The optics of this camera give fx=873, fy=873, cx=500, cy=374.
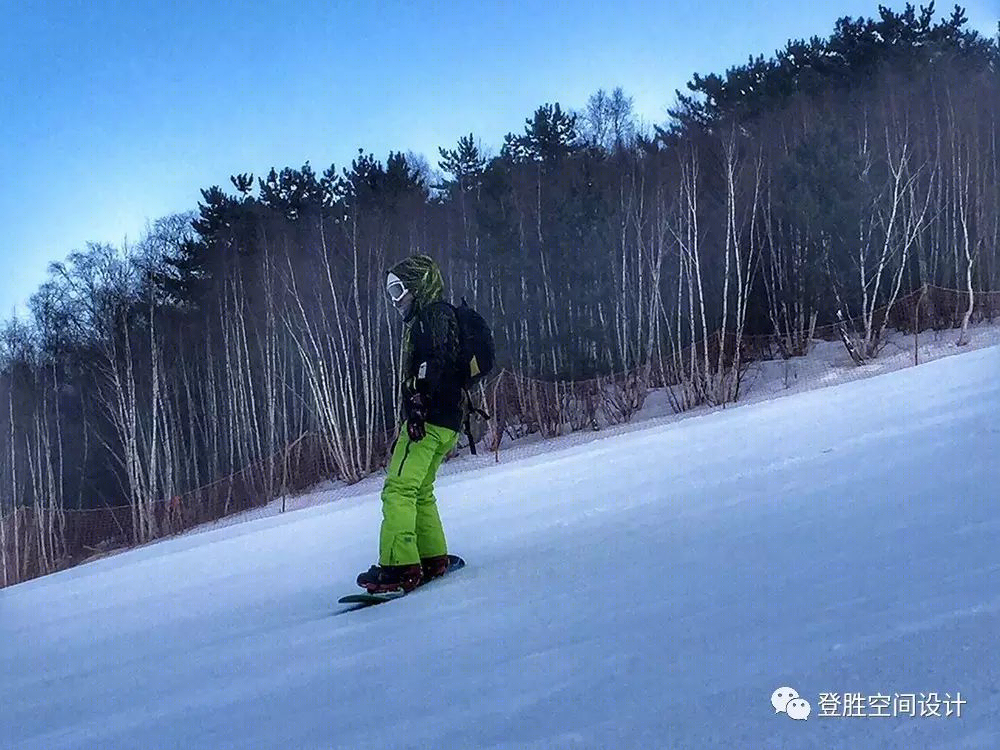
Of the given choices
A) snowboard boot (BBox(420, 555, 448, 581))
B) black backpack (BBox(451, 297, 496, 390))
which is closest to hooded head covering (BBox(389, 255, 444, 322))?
black backpack (BBox(451, 297, 496, 390))

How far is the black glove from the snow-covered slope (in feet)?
1.95

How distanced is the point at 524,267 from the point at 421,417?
19532 mm

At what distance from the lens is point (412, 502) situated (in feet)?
11.4

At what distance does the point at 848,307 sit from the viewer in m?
19.8

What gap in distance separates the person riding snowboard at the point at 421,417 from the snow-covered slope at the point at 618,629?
22cm

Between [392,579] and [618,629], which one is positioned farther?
[392,579]

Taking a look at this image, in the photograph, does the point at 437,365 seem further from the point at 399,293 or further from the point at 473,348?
the point at 399,293

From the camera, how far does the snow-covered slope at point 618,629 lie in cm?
164

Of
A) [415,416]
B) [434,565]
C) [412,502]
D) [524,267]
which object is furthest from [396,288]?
[524,267]

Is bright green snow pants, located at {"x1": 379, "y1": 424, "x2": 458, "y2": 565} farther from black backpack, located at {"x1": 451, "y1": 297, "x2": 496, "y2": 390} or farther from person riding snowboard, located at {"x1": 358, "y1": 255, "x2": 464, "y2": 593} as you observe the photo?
black backpack, located at {"x1": 451, "y1": 297, "x2": 496, "y2": 390}

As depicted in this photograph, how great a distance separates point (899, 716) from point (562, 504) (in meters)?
3.29

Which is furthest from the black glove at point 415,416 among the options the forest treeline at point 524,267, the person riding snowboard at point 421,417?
the forest treeline at point 524,267

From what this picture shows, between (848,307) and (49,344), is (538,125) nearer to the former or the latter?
(848,307)

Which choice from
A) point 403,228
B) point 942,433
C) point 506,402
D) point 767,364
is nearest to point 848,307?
point 767,364
